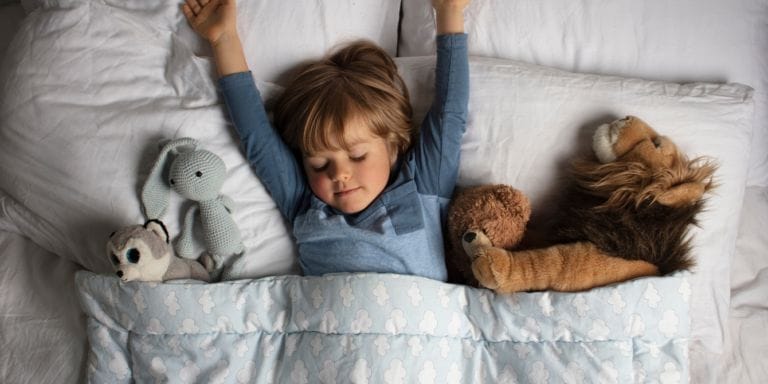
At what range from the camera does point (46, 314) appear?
1.08 m

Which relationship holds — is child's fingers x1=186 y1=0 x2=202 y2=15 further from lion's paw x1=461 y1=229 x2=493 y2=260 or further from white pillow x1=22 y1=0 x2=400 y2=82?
lion's paw x1=461 y1=229 x2=493 y2=260

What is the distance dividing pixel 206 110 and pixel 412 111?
385 millimetres

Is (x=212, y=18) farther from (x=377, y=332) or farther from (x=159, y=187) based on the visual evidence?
(x=377, y=332)

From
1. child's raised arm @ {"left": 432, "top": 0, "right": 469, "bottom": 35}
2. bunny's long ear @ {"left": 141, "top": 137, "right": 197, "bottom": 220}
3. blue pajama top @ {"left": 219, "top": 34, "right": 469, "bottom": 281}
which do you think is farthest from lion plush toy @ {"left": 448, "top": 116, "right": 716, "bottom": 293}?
bunny's long ear @ {"left": 141, "top": 137, "right": 197, "bottom": 220}

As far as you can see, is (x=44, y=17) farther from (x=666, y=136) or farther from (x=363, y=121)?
(x=666, y=136)

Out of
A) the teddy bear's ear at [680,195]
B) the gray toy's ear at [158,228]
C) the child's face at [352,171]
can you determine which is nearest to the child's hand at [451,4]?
the child's face at [352,171]

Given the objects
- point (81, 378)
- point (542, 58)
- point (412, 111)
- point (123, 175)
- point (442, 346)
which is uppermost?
point (542, 58)

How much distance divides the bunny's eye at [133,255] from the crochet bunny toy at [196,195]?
108 millimetres

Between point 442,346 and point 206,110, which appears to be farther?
point 206,110

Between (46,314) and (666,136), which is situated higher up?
(666,136)

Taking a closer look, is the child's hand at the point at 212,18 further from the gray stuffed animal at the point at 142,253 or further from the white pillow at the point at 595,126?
the white pillow at the point at 595,126

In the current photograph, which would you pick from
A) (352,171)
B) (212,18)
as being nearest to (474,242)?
(352,171)

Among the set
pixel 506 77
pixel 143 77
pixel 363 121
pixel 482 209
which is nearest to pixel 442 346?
pixel 482 209

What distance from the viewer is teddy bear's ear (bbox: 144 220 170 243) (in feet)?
3.27
